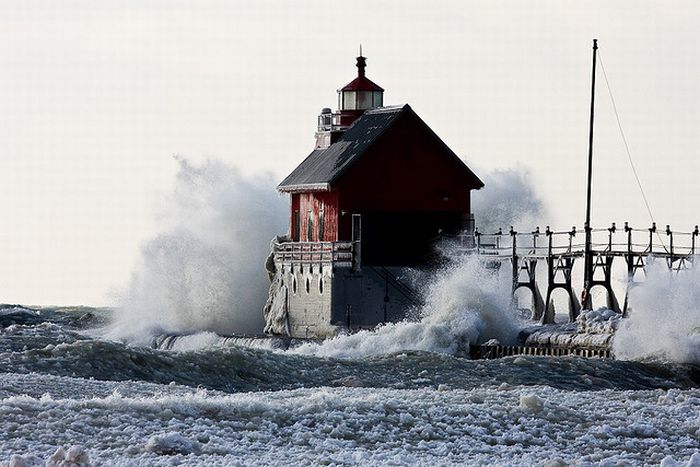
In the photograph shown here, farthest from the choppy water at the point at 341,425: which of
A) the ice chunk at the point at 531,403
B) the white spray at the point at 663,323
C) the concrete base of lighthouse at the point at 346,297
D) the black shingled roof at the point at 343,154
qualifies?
the black shingled roof at the point at 343,154

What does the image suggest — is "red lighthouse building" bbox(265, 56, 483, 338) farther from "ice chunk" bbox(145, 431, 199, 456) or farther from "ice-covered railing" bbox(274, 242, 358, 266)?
"ice chunk" bbox(145, 431, 199, 456)

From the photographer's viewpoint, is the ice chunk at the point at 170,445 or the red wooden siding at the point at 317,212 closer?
the ice chunk at the point at 170,445

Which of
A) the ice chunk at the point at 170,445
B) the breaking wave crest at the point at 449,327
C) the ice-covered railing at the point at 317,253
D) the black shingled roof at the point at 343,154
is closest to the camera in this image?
the ice chunk at the point at 170,445

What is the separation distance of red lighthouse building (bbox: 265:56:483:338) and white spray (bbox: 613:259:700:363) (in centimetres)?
988

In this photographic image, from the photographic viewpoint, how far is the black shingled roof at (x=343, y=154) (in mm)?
43594

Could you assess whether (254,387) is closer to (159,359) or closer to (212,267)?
(159,359)

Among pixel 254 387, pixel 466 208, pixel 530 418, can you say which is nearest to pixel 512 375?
pixel 254 387

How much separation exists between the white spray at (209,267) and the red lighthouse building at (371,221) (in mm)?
4432

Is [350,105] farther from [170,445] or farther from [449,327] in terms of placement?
[170,445]

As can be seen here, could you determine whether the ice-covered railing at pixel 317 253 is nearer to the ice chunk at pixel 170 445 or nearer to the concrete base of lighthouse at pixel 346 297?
the concrete base of lighthouse at pixel 346 297

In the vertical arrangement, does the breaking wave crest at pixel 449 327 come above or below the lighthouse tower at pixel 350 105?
below

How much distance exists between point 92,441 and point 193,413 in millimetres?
1958

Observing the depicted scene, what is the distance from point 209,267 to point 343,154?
756 centimetres

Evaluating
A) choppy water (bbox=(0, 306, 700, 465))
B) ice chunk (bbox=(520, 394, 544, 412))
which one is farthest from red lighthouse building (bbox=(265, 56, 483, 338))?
ice chunk (bbox=(520, 394, 544, 412))
